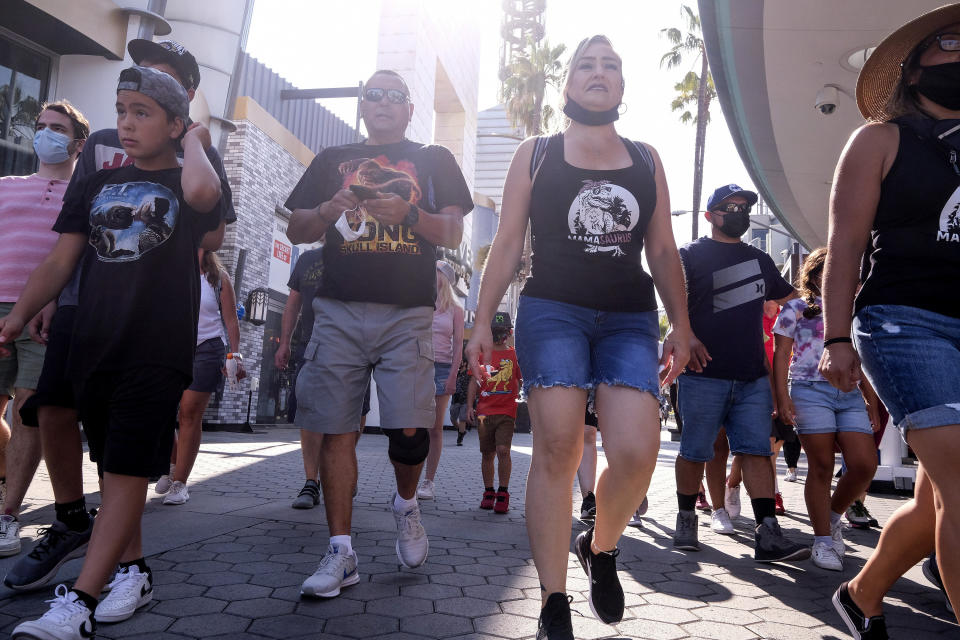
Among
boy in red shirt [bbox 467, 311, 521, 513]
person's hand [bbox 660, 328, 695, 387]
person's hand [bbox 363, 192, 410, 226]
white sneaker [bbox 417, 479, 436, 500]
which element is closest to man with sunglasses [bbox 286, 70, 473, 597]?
person's hand [bbox 363, 192, 410, 226]

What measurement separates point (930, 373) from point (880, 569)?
2.41 ft

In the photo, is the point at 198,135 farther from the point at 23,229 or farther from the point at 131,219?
the point at 23,229

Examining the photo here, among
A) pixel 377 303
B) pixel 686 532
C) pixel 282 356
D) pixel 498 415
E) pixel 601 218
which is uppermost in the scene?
pixel 601 218

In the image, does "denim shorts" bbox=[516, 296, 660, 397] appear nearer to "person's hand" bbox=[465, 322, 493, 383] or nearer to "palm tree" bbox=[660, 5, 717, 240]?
"person's hand" bbox=[465, 322, 493, 383]

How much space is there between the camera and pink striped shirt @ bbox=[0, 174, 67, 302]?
3914mm

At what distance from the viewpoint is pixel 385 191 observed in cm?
359

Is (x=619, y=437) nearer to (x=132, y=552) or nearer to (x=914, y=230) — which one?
(x=914, y=230)

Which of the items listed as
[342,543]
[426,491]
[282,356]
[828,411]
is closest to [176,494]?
[282,356]

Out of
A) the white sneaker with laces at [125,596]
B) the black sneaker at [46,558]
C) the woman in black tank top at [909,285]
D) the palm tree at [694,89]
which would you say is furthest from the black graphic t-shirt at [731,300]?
the palm tree at [694,89]

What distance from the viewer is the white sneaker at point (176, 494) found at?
17.0ft

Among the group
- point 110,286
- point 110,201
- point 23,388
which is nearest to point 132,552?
point 110,286

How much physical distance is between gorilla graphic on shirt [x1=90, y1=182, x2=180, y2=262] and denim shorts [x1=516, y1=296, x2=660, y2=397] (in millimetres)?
1361

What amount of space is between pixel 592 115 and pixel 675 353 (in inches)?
39.0

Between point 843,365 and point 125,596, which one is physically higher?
point 843,365
